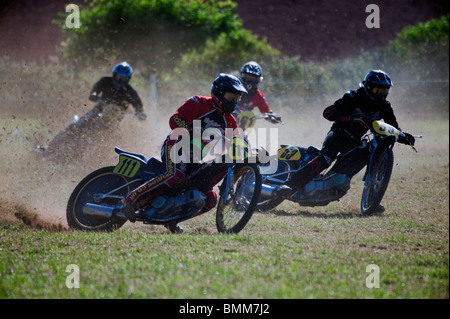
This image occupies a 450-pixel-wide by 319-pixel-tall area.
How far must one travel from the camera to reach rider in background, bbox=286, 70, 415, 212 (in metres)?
8.98

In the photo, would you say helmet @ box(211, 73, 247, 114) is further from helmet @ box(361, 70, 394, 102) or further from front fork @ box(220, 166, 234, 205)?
helmet @ box(361, 70, 394, 102)

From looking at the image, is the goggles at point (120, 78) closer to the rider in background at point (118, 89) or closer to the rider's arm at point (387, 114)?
the rider in background at point (118, 89)

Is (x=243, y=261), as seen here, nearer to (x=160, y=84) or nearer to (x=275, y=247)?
(x=275, y=247)

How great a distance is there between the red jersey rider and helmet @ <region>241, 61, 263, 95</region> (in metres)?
4.16

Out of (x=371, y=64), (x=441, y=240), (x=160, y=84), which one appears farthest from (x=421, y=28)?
(x=441, y=240)

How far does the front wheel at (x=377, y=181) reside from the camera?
879cm

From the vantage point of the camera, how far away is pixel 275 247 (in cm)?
670

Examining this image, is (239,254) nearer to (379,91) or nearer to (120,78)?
(379,91)

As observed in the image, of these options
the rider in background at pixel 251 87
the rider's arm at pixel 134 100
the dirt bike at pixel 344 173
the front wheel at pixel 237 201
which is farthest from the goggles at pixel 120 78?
the front wheel at pixel 237 201

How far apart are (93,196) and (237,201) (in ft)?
6.32

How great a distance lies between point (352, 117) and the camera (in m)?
9.18

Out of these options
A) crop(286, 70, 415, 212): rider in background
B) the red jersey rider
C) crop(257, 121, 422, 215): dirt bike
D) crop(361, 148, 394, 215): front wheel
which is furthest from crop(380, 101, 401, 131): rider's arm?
the red jersey rider

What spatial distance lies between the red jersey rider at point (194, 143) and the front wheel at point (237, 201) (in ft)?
0.66

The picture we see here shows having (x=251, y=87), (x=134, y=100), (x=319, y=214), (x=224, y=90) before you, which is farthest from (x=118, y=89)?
(x=224, y=90)
